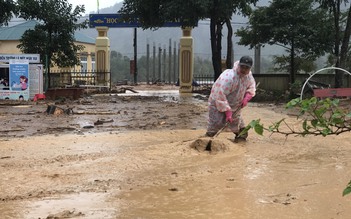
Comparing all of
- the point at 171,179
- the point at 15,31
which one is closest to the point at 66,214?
the point at 171,179

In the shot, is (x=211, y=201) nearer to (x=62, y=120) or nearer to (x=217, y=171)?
(x=217, y=171)

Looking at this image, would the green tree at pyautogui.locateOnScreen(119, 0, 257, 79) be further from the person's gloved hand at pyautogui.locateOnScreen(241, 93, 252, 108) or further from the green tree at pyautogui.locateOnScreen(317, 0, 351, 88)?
the person's gloved hand at pyautogui.locateOnScreen(241, 93, 252, 108)

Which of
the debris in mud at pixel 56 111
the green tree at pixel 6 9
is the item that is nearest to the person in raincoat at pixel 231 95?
the debris in mud at pixel 56 111

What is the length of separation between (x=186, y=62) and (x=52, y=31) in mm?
7752

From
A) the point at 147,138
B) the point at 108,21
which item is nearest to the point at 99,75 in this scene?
the point at 108,21

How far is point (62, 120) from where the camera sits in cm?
1134

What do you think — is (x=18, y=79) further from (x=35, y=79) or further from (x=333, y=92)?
(x=333, y=92)

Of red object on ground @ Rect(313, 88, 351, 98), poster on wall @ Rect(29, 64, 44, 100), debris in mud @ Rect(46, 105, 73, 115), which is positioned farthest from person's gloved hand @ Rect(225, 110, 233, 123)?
poster on wall @ Rect(29, 64, 44, 100)

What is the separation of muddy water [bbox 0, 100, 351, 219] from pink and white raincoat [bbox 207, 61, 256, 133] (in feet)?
1.54

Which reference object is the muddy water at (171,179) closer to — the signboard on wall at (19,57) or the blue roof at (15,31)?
the signboard on wall at (19,57)

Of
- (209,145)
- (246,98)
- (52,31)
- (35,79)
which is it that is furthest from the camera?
(52,31)

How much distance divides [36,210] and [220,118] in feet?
12.8

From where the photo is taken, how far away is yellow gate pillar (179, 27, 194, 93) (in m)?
26.3

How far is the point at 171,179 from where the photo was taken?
5391mm
